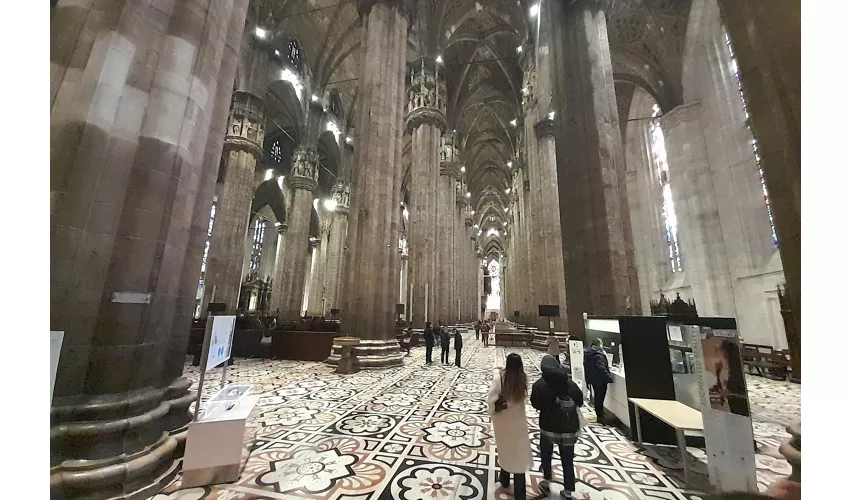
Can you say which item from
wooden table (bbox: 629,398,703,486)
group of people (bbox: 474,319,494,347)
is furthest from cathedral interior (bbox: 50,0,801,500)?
group of people (bbox: 474,319,494,347)

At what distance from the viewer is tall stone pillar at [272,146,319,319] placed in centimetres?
1789

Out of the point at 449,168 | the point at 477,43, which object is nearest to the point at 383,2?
the point at 449,168

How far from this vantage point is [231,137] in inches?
582

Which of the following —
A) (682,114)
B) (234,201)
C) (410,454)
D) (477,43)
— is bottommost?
(410,454)

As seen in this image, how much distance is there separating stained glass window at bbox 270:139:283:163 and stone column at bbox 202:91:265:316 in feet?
34.1

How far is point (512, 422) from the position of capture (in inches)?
88.4

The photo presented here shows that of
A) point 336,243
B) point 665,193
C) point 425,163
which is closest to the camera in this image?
point 425,163

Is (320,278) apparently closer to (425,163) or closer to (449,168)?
(449,168)

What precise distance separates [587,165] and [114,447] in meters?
7.91

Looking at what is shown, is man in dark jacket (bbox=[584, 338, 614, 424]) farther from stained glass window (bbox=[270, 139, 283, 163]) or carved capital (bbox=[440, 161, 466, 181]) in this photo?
stained glass window (bbox=[270, 139, 283, 163])

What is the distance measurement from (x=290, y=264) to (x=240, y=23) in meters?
16.0
